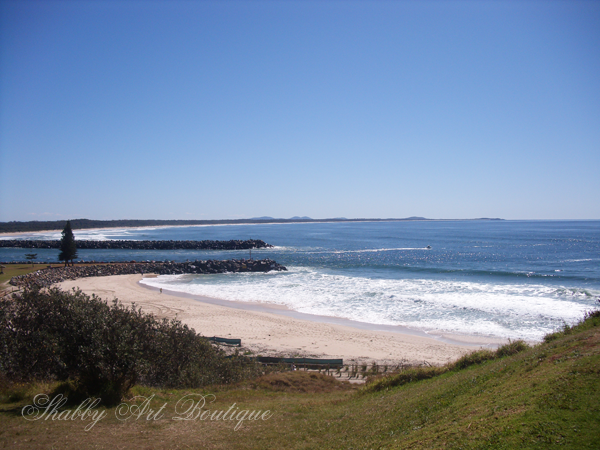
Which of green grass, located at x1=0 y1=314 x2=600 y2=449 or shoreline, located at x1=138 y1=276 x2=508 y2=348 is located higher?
green grass, located at x1=0 y1=314 x2=600 y2=449

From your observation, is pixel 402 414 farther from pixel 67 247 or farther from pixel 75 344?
pixel 67 247

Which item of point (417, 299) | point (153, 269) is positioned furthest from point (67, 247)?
point (417, 299)

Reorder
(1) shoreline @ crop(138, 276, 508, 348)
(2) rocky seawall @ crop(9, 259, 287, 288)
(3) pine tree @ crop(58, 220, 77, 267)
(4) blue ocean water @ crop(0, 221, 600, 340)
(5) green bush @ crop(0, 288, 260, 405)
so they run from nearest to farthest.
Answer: (5) green bush @ crop(0, 288, 260, 405)
(1) shoreline @ crop(138, 276, 508, 348)
(4) blue ocean water @ crop(0, 221, 600, 340)
(2) rocky seawall @ crop(9, 259, 287, 288)
(3) pine tree @ crop(58, 220, 77, 267)

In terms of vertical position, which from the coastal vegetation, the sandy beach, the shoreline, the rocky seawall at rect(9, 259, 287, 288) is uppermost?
the coastal vegetation

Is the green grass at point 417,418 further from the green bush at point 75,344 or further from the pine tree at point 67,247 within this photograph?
the pine tree at point 67,247

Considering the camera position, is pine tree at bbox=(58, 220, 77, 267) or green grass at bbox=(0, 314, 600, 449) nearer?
green grass at bbox=(0, 314, 600, 449)

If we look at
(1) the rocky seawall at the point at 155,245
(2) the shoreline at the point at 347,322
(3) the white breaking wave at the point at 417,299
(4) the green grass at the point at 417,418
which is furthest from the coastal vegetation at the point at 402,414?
(1) the rocky seawall at the point at 155,245

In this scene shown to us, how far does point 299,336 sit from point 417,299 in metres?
15.4

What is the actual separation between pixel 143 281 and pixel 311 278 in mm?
21469

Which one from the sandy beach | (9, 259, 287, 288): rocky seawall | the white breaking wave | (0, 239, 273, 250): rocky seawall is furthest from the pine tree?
(0, 239, 273, 250): rocky seawall

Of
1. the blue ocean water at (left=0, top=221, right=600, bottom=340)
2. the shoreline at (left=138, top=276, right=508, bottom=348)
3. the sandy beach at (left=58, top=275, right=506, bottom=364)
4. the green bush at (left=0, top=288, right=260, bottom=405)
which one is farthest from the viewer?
the blue ocean water at (left=0, top=221, right=600, bottom=340)

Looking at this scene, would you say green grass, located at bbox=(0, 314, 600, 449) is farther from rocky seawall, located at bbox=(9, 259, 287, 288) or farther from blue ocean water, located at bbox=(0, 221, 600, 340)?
rocky seawall, located at bbox=(9, 259, 287, 288)

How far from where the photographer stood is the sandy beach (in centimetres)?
1986

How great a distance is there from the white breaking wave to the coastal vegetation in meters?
14.8
